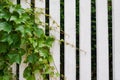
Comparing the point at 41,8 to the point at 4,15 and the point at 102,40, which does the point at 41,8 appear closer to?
the point at 4,15

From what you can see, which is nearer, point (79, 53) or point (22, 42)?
point (22, 42)

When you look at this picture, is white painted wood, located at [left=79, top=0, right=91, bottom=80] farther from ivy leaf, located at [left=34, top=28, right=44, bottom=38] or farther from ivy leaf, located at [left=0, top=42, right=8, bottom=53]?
ivy leaf, located at [left=0, top=42, right=8, bottom=53]

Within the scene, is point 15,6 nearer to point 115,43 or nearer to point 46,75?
point 46,75

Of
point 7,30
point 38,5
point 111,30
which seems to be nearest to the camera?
point 7,30

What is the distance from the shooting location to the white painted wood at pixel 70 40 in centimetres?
224

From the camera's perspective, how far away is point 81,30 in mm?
2254

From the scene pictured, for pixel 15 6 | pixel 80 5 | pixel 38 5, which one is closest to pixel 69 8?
pixel 80 5

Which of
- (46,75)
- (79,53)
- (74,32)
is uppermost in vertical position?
(74,32)

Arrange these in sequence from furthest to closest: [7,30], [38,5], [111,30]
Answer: [111,30], [38,5], [7,30]

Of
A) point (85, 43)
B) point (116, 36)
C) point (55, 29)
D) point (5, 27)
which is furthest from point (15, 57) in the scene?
point (116, 36)

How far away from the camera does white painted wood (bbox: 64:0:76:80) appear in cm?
224

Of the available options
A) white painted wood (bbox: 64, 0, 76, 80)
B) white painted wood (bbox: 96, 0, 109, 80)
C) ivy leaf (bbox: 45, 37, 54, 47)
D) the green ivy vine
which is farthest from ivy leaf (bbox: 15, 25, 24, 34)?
white painted wood (bbox: 96, 0, 109, 80)

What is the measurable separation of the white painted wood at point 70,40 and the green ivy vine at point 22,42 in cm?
13

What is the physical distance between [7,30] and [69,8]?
1.63 feet
